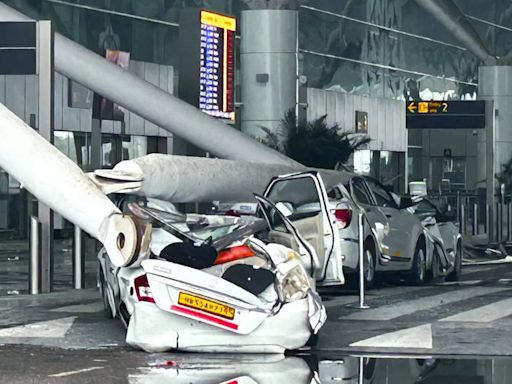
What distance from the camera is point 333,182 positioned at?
74.7 ft

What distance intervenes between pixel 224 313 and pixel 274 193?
22.0 ft

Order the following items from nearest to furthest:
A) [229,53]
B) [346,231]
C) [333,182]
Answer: [346,231] → [333,182] → [229,53]

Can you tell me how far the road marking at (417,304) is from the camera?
55.0ft

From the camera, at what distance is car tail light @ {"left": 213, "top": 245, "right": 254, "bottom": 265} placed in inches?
546

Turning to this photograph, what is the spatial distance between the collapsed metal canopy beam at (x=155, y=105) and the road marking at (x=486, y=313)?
8895mm

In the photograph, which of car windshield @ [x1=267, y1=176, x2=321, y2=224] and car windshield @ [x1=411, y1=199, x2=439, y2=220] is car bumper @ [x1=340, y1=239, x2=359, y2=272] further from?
car windshield @ [x1=411, y1=199, x2=439, y2=220]

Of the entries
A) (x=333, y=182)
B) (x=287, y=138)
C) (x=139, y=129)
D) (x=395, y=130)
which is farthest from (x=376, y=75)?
(x=333, y=182)

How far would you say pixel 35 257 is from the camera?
19891 millimetres

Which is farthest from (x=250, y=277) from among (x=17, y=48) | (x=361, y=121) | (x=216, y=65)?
(x=361, y=121)

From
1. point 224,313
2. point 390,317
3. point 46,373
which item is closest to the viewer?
point 46,373

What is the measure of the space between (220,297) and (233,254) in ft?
3.25

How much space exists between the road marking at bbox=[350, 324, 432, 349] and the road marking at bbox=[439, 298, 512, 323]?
1.16 meters

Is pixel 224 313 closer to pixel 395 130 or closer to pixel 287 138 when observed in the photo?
pixel 287 138

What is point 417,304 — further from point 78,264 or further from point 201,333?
point 201,333
